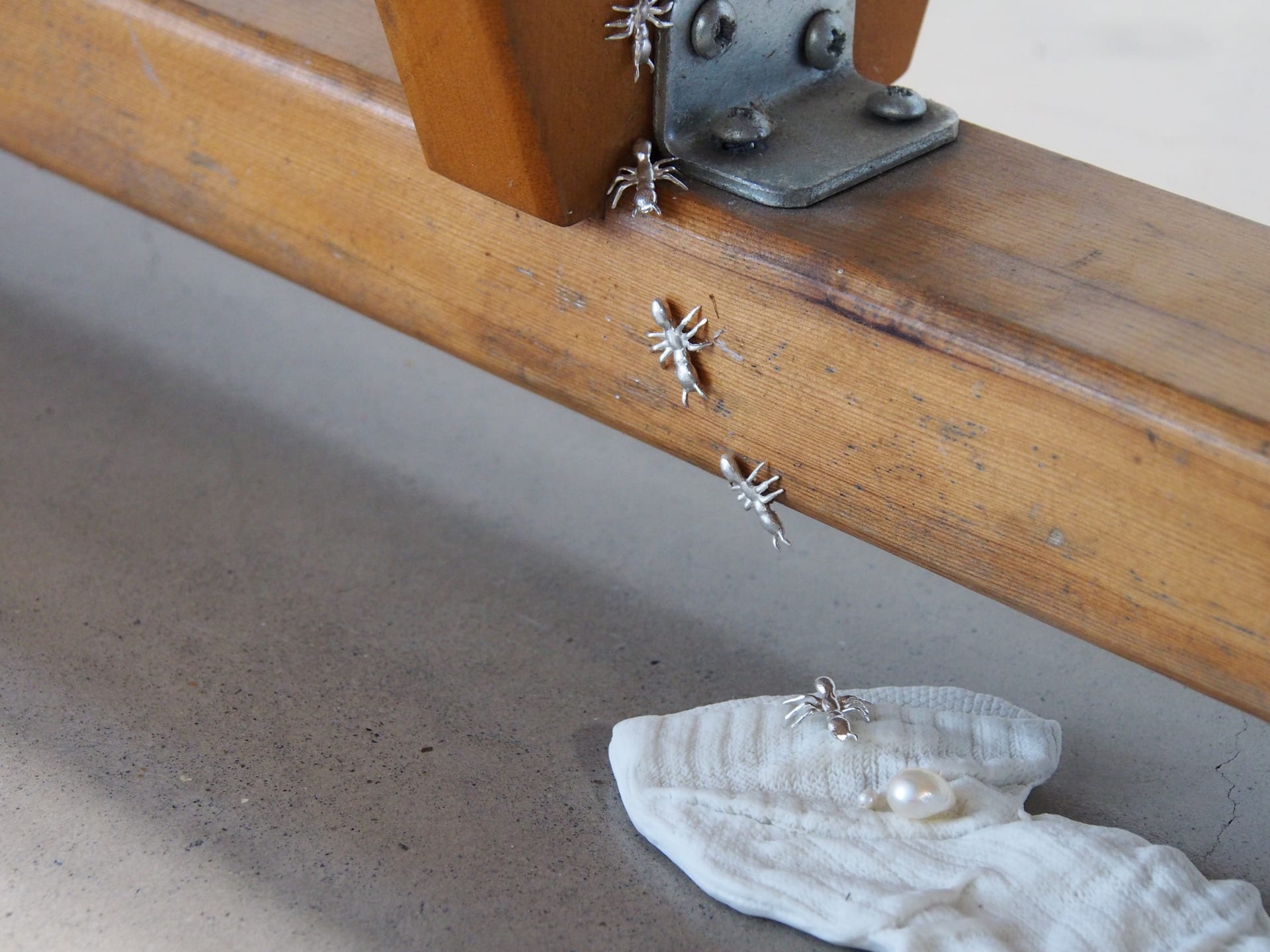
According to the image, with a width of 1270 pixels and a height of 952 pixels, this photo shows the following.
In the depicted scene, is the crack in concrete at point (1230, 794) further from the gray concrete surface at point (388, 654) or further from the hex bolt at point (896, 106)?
the hex bolt at point (896, 106)

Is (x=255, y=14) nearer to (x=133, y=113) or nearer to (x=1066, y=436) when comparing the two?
(x=133, y=113)

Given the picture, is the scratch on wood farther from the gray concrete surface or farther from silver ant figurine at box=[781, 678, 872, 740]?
silver ant figurine at box=[781, 678, 872, 740]

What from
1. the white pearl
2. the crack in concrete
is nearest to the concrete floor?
the crack in concrete

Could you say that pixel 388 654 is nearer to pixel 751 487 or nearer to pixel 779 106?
pixel 751 487

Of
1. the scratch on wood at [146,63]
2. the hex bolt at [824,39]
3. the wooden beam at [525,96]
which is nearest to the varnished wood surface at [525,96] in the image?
the wooden beam at [525,96]

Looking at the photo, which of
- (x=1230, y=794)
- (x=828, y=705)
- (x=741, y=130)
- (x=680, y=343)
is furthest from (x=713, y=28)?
(x=1230, y=794)

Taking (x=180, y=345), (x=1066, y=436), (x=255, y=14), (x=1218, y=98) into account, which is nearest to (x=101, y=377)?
(x=180, y=345)
